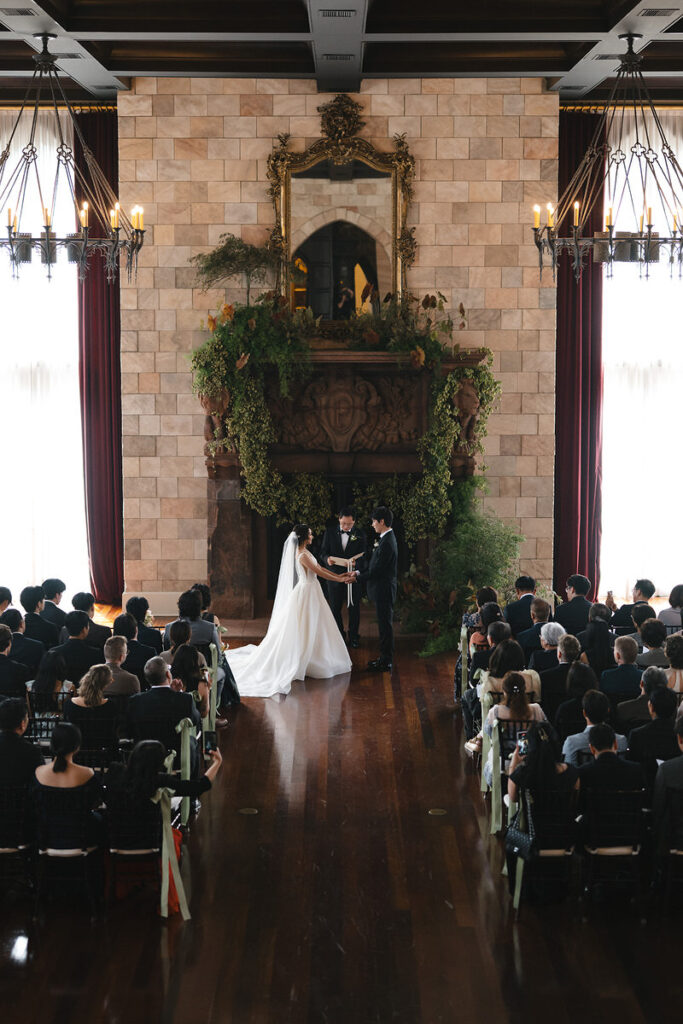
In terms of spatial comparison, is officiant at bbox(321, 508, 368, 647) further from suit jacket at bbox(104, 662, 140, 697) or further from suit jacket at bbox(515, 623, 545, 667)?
suit jacket at bbox(104, 662, 140, 697)

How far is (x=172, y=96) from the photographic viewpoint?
1223 cm

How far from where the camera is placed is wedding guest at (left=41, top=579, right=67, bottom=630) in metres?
8.88

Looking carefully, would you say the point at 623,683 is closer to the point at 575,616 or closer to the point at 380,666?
the point at 575,616

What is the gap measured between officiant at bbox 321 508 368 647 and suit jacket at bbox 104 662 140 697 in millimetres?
4162

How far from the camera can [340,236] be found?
40.6 ft

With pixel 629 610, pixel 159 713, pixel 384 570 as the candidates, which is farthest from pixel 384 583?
pixel 159 713

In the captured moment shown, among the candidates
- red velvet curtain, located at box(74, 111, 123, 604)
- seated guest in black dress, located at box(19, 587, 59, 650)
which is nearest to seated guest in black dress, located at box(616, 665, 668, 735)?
seated guest in black dress, located at box(19, 587, 59, 650)

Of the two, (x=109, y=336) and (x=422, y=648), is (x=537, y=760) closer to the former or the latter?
(x=422, y=648)

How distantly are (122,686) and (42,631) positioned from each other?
201cm

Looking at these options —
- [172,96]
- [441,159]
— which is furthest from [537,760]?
[172,96]

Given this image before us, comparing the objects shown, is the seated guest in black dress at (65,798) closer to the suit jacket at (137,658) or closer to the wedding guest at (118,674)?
the wedding guest at (118,674)

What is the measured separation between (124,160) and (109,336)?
2.04 meters

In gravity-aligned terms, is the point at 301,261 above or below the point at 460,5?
below

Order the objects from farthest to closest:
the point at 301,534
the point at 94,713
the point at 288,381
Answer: the point at 288,381 → the point at 301,534 → the point at 94,713
